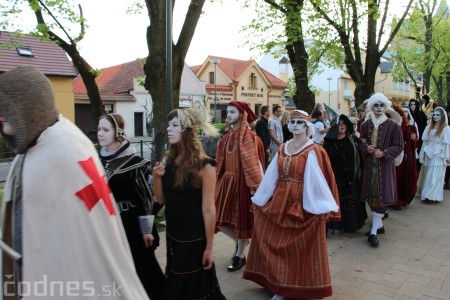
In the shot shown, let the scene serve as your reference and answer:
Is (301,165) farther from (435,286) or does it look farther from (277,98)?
(277,98)

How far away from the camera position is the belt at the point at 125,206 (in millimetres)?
3320

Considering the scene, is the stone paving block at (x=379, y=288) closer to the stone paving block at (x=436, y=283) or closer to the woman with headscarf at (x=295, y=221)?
the stone paving block at (x=436, y=283)

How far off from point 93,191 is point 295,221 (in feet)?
8.49

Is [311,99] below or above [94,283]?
above

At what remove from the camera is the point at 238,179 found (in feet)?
15.8

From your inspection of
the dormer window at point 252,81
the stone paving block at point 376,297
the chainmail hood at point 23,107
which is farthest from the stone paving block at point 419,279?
the dormer window at point 252,81

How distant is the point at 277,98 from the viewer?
146ft

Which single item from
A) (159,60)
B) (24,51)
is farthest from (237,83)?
(159,60)

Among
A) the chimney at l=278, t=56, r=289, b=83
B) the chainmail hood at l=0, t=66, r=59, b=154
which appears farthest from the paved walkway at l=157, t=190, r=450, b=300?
the chimney at l=278, t=56, r=289, b=83

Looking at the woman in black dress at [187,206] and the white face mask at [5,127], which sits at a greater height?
the white face mask at [5,127]

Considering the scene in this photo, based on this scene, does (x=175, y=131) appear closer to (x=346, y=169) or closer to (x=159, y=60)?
(x=346, y=169)

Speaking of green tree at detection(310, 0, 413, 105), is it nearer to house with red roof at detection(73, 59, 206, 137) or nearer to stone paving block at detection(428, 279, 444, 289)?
stone paving block at detection(428, 279, 444, 289)

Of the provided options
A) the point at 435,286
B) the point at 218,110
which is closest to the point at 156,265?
the point at 435,286

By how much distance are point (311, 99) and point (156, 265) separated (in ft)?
30.3
